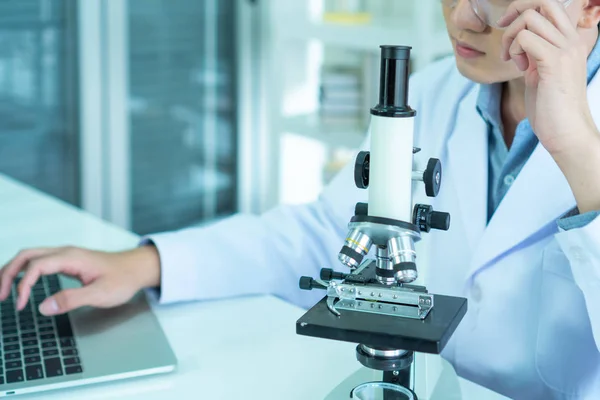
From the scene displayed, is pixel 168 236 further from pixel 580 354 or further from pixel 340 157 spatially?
pixel 340 157

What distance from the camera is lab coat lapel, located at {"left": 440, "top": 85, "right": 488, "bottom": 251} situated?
1.32m

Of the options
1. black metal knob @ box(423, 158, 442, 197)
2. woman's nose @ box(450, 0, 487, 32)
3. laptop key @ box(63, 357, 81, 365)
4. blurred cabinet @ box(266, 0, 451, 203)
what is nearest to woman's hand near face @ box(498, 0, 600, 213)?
woman's nose @ box(450, 0, 487, 32)

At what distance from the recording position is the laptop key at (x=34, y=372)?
1.03 meters

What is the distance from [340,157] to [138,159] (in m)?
0.91

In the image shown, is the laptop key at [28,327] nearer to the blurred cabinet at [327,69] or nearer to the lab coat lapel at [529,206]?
the lab coat lapel at [529,206]

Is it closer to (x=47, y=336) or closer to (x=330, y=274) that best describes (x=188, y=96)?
(x=47, y=336)

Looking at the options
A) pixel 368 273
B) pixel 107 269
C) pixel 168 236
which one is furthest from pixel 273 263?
pixel 368 273

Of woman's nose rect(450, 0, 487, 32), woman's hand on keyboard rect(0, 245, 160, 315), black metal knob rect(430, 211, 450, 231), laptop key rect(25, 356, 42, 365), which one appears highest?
woman's nose rect(450, 0, 487, 32)

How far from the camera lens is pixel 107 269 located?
1279 mm

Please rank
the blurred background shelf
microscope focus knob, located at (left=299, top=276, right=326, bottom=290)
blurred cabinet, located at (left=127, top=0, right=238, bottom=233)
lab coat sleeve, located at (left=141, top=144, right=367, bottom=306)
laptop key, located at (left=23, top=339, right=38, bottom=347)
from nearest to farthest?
1. microscope focus knob, located at (left=299, top=276, right=326, bottom=290)
2. laptop key, located at (left=23, top=339, right=38, bottom=347)
3. lab coat sleeve, located at (left=141, top=144, right=367, bottom=306)
4. the blurred background shelf
5. blurred cabinet, located at (left=127, top=0, right=238, bottom=233)

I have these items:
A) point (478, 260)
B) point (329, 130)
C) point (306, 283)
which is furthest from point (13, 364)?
point (329, 130)

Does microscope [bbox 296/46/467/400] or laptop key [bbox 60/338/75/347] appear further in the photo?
laptop key [bbox 60/338/75/347]

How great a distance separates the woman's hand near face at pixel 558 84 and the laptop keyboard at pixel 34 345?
0.68m

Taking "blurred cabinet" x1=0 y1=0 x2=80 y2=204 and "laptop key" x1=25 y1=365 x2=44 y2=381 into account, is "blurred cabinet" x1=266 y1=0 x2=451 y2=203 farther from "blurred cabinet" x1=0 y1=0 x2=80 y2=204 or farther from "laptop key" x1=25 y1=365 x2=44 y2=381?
"laptop key" x1=25 y1=365 x2=44 y2=381
